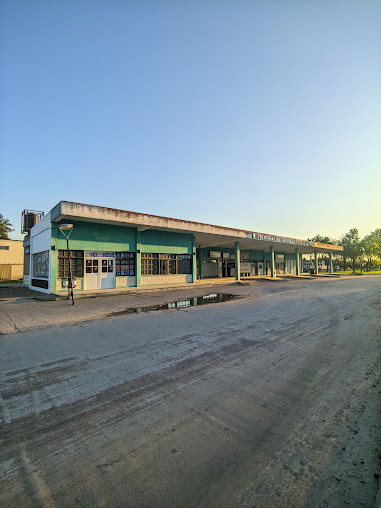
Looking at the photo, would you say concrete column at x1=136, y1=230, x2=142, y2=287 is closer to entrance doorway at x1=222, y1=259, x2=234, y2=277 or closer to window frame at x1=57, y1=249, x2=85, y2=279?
window frame at x1=57, y1=249, x2=85, y2=279

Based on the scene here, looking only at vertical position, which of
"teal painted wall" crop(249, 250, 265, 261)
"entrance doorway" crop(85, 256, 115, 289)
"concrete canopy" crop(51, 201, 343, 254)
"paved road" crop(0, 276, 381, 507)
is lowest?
"paved road" crop(0, 276, 381, 507)

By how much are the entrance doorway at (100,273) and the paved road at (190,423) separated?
1074 cm

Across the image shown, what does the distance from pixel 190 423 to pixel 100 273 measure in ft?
48.7

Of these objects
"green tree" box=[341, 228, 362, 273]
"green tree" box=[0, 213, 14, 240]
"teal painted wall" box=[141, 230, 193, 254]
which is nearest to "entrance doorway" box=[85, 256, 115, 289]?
"teal painted wall" box=[141, 230, 193, 254]

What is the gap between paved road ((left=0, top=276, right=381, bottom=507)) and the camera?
1.89m

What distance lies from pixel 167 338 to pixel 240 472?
12.8 feet

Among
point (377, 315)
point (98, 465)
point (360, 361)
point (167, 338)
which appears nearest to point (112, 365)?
point (167, 338)

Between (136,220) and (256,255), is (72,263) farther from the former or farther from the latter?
(256,255)

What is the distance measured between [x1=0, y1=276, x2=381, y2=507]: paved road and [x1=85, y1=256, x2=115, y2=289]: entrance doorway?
35.2 feet

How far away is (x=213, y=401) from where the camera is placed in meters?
3.11

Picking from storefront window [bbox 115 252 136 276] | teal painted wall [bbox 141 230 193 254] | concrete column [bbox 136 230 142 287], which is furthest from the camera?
teal painted wall [bbox 141 230 193 254]

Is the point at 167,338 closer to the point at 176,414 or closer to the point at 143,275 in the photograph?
the point at 176,414

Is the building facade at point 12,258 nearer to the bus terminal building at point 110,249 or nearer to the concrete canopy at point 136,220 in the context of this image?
the bus terminal building at point 110,249

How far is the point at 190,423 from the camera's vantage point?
2.67 m
